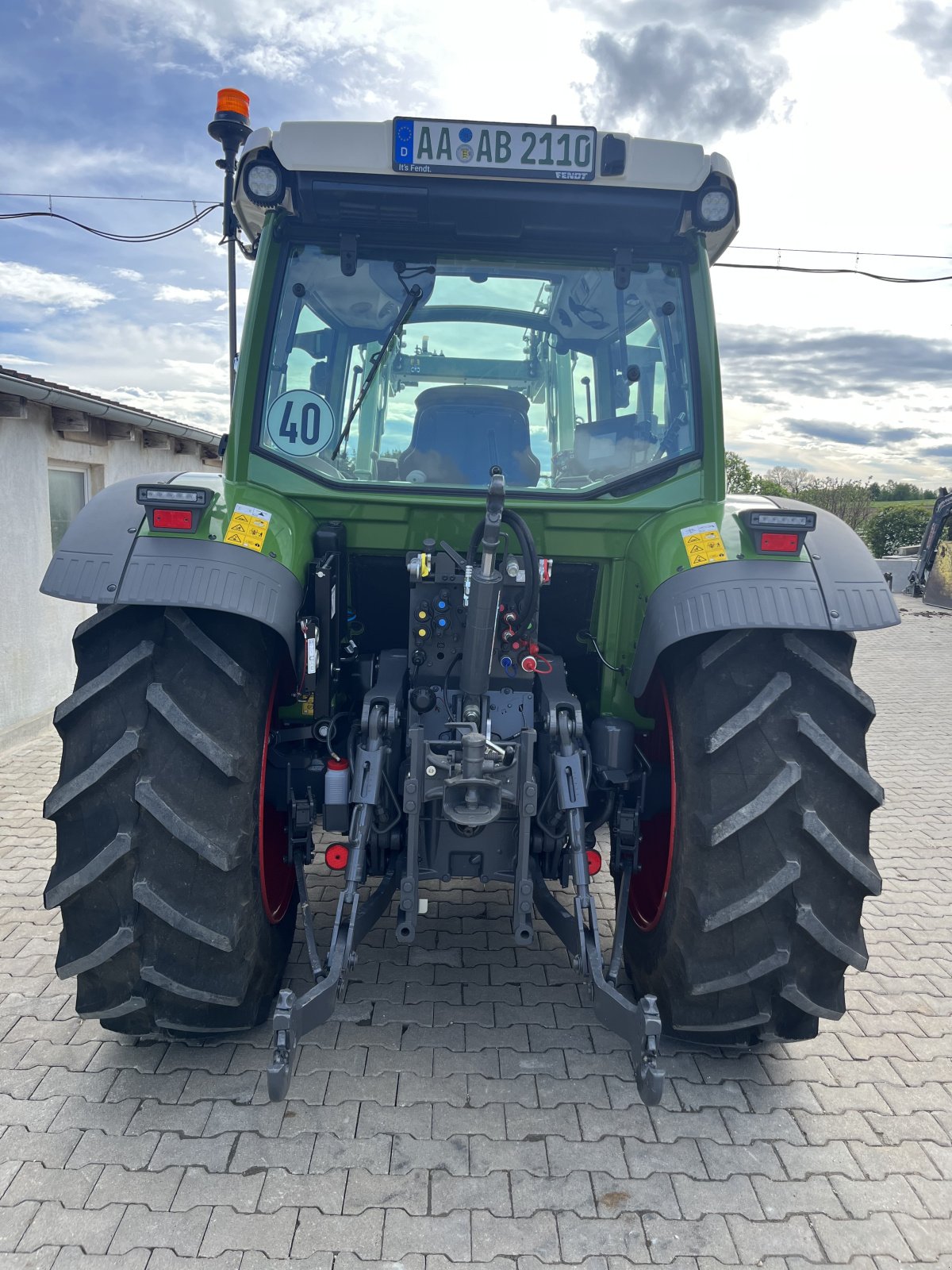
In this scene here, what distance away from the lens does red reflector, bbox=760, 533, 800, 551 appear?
2.43m

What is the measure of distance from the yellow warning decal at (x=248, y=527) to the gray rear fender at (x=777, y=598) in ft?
3.77

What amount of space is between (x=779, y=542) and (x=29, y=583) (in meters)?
5.81

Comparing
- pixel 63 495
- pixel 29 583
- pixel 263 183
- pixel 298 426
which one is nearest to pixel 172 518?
pixel 298 426

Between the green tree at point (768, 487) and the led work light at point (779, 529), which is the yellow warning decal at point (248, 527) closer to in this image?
the led work light at point (779, 529)

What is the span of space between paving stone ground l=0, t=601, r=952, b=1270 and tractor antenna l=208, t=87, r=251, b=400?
2.17 meters

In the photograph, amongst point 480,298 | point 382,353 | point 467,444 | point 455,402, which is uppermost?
point 480,298

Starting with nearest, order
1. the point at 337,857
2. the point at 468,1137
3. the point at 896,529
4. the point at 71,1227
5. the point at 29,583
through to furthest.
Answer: the point at 71,1227 → the point at 468,1137 → the point at 337,857 → the point at 29,583 → the point at 896,529

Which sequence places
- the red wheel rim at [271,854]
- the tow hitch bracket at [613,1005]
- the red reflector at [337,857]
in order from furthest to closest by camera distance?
1. the red reflector at [337,857]
2. the red wheel rim at [271,854]
3. the tow hitch bracket at [613,1005]

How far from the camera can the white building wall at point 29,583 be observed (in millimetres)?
6191

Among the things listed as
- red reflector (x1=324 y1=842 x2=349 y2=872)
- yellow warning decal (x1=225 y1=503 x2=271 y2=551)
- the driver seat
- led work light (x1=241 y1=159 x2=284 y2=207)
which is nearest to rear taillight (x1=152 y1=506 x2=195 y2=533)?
yellow warning decal (x1=225 y1=503 x2=271 y2=551)

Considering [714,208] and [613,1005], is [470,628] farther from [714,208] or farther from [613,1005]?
[714,208]

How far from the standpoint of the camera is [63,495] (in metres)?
7.49

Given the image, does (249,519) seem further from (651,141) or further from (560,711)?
(651,141)

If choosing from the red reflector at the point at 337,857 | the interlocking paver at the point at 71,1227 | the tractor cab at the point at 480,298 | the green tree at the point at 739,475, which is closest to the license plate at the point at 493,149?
the tractor cab at the point at 480,298
